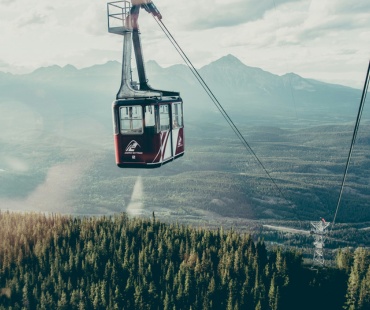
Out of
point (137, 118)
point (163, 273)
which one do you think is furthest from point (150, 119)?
point (163, 273)

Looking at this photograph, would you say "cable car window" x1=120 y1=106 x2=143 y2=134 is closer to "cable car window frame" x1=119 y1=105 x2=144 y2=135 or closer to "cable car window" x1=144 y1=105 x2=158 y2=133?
"cable car window frame" x1=119 y1=105 x2=144 y2=135

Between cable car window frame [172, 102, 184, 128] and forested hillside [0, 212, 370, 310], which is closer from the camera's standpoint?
cable car window frame [172, 102, 184, 128]

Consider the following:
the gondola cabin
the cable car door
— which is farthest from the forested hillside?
the gondola cabin

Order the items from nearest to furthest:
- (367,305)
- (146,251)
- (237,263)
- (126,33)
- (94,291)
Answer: (126,33) < (367,305) < (94,291) < (237,263) < (146,251)

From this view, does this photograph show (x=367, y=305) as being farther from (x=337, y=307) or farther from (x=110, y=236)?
(x=110, y=236)

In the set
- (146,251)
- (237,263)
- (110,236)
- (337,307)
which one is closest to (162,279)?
(146,251)

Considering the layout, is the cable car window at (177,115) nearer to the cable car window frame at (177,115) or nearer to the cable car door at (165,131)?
the cable car window frame at (177,115)

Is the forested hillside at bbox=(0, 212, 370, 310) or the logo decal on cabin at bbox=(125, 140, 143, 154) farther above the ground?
the logo decal on cabin at bbox=(125, 140, 143, 154)

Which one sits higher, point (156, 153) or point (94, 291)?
point (156, 153)
